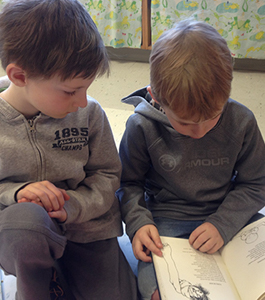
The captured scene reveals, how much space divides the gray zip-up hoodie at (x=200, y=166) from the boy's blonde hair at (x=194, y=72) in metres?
0.13

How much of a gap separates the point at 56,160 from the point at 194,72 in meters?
0.33

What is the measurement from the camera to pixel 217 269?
71 cm

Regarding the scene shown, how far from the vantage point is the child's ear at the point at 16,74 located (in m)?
0.61

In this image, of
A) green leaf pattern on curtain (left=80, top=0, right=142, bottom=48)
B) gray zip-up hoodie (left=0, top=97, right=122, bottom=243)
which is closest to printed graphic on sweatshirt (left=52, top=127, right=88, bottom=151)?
gray zip-up hoodie (left=0, top=97, right=122, bottom=243)

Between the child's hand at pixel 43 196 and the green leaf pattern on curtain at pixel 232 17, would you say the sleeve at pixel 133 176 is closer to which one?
the child's hand at pixel 43 196

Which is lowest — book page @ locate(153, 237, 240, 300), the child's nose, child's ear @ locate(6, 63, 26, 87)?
book page @ locate(153, 237, 240, 300)

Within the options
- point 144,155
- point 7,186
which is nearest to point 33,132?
point 7,186

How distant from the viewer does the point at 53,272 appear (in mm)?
806

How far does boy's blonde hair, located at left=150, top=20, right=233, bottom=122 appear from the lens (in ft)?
2.01

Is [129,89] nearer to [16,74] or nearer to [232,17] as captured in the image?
A: [232,17]

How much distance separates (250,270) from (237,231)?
0.38 feet

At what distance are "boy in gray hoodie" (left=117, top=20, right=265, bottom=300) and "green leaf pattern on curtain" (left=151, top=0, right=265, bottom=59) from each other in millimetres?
1150

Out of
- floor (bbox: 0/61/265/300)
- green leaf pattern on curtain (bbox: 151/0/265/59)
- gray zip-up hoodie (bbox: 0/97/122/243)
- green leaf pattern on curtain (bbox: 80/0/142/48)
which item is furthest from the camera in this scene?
green leaf pattern on curtain (bbox: 80/0/142/48)

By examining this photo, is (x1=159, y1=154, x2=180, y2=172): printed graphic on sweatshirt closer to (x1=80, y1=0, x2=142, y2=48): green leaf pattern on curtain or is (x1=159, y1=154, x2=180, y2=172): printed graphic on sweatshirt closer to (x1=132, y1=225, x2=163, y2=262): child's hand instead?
(x1=132, y1=225, x2=163, y2=262): child's hand
